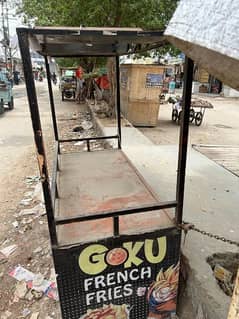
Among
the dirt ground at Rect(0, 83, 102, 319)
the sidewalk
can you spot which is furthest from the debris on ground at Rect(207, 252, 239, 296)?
the dirt ground at Rect(0, 83, 102, 319)

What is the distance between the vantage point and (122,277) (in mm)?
1973

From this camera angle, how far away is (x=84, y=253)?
73.0 inches

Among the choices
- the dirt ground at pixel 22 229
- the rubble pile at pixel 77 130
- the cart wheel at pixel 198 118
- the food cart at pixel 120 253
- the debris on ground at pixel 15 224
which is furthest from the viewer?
the cart wheel at pixel 198 118

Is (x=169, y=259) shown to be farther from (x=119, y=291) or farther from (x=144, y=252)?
(x=119, y=291)

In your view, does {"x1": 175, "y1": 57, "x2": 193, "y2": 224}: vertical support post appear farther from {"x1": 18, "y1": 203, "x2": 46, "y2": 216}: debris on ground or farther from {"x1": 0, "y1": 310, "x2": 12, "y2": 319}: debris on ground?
{"x1": 18, "y1": 203, "x2": 46, "y2": 216}: debris on ground

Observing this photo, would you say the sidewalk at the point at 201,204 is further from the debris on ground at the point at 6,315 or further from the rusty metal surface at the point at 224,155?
the debris on ground at the point at 6,315

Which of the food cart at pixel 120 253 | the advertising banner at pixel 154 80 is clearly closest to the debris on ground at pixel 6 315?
the food cart at pixel 120 253

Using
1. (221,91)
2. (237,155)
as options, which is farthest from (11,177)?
(221,91)

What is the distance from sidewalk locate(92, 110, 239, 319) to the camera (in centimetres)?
184

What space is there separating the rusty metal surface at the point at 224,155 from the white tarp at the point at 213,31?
371 centimetres

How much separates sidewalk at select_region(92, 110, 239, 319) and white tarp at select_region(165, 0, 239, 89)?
4.68 feet

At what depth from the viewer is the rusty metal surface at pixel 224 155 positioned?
471cm

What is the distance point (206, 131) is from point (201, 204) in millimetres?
6548

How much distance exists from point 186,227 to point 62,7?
6.19 m
